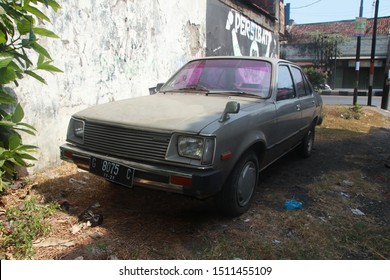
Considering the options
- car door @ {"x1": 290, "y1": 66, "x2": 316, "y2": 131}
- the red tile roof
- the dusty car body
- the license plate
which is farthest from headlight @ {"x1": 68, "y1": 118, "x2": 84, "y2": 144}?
the red tile roof

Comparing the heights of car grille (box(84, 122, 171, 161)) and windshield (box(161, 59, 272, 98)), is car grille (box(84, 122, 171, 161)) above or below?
below

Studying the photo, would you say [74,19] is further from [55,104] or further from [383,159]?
[383,159]

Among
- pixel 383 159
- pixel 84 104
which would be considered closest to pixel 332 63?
pixel 383 159

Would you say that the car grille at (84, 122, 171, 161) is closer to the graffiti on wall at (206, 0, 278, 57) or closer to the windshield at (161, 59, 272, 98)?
the windshield at (161, 59, 272, 98)

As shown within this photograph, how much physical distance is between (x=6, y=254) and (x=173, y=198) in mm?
1668

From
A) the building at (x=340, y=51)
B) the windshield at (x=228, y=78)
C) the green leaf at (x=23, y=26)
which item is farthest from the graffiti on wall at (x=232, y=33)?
the building at (x=340, y=51)

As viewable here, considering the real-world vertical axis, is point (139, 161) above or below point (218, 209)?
above

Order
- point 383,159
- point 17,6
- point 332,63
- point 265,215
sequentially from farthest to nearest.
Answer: point 332,63 < point 383,159 < point 265,215 < point 17,6

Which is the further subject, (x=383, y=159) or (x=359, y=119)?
(x=359, y=119)

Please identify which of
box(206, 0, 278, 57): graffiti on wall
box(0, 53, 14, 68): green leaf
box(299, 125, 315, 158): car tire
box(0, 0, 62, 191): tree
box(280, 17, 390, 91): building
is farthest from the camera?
box(280, 17, 390, 91): building

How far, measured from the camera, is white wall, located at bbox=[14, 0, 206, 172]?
422 cm

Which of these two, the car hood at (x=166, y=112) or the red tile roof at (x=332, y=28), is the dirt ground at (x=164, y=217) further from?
the red tile roof at (x=332, y=28)

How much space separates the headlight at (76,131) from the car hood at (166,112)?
0.07 m

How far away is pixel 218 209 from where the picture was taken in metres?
3.11
